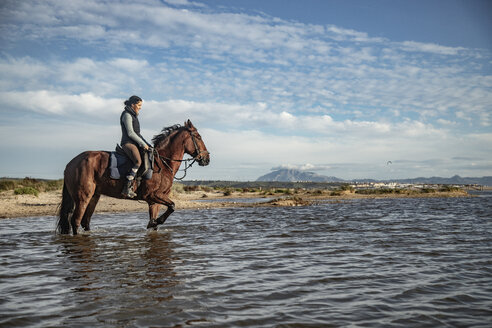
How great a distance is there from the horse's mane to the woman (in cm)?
95

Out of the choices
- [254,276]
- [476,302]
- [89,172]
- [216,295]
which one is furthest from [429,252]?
[89,172]

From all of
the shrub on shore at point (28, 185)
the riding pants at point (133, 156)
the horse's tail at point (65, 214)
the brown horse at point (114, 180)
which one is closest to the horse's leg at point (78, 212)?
the brown horse at point (114, 180)

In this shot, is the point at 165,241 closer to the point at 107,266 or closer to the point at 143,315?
the point at 107,266

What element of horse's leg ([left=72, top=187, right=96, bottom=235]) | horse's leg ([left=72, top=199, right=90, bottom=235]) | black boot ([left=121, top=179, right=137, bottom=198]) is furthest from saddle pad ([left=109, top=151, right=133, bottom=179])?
horse's leg ([left=72, top=199, right=90, bottom=235])

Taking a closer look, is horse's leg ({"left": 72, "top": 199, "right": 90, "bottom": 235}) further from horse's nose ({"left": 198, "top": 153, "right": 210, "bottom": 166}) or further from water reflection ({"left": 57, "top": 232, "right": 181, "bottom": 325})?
horse's nose ({"left": 198, "top": 153, "right": 210, "bottom": 166})

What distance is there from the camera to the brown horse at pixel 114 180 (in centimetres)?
1039

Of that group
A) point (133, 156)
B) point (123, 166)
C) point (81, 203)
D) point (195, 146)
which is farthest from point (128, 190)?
point (195, 146)

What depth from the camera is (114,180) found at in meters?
10.5

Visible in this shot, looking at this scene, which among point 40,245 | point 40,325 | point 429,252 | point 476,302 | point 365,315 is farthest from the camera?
point 40,245

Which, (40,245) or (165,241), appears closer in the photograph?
(40,245)

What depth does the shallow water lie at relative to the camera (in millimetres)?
3953

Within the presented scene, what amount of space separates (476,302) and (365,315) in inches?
60.2

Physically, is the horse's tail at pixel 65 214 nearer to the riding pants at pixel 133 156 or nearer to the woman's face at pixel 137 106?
the riding pants at pixel 133 156

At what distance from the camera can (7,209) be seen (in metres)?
18.9
